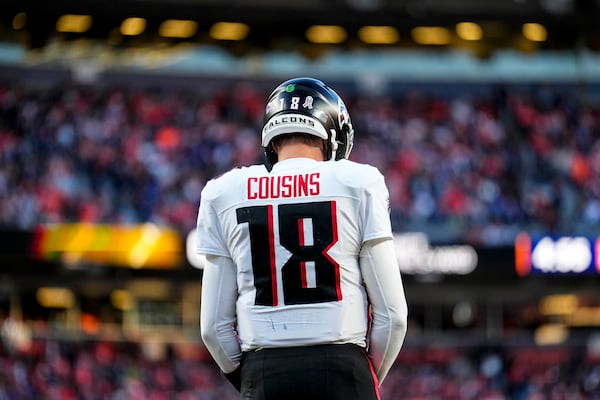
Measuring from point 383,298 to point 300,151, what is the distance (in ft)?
1.88

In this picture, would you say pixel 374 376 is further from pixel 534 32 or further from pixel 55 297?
pixel 534 32

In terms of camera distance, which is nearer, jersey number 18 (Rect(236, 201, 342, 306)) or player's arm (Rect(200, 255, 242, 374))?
jersey number 18 (Rect(236, 201, 342, 306))

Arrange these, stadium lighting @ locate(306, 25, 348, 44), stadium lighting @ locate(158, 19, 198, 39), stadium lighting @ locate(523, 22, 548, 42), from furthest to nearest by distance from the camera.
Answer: stadium lighting @ locate(523, 22, 548, 42) → stadium lighting @ locate(306, 25, 348, 44) → stadium lighting @ locate(158, 19, 198, 39)

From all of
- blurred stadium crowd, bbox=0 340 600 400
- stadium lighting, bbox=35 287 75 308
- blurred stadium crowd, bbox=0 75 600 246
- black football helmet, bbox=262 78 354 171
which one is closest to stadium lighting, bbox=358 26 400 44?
blurred stadium crowd, bbox=0 75 600 246

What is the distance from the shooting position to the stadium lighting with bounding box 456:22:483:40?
30.1 m

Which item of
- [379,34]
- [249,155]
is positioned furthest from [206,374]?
[379,34]

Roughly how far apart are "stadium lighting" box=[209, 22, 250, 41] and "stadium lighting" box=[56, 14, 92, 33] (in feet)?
9.85

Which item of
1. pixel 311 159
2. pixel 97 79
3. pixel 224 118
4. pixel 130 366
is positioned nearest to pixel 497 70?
pixel 224 118

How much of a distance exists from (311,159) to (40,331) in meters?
21.1

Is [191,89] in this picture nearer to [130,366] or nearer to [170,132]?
[170,132]

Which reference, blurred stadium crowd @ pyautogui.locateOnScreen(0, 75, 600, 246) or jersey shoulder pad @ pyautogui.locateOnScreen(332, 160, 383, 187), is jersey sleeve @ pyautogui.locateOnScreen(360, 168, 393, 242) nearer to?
jersey shoulder pad @ pyautogui.locateOnScreen(332, 160, 383, 187)

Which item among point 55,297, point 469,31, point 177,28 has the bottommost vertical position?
point 55,297

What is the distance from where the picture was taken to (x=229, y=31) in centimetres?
2988

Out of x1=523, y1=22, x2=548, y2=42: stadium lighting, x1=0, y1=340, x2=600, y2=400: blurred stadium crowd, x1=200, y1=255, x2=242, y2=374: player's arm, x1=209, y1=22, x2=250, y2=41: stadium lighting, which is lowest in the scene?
x1=0, y1=340, x2=600, y2=400: blurred stadium crowd
